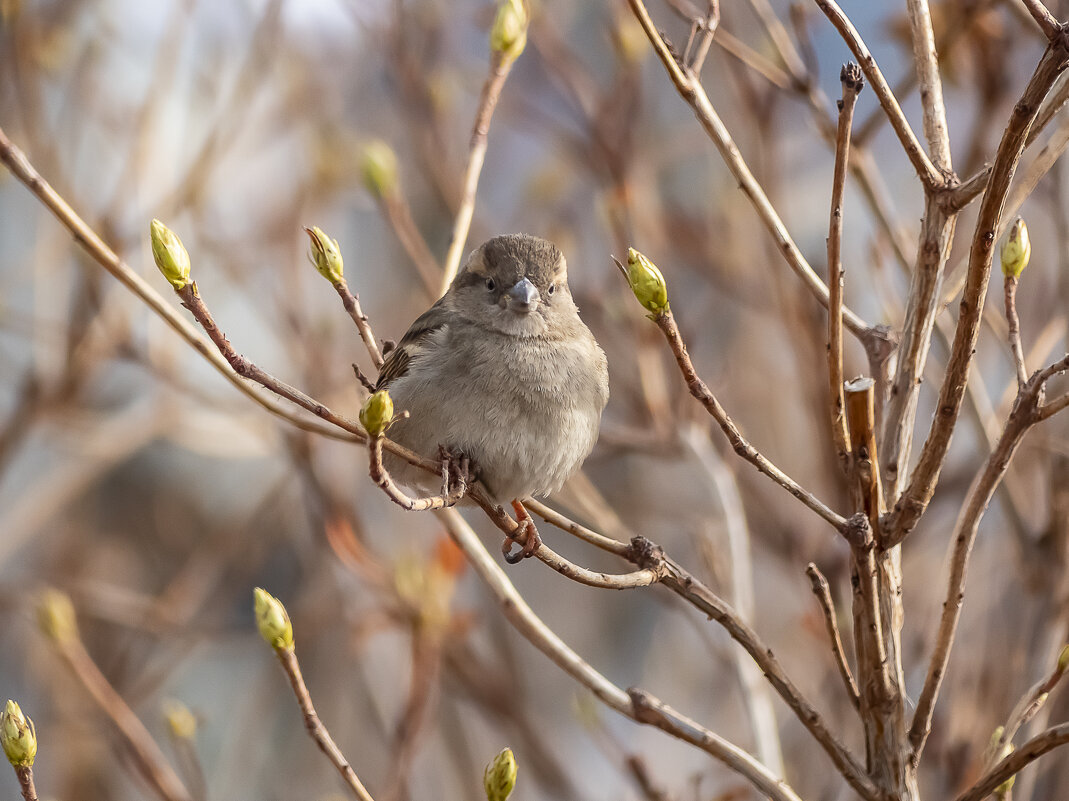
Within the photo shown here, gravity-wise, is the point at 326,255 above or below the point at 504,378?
below

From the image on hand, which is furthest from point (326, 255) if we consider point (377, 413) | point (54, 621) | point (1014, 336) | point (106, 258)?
point (54, 621)

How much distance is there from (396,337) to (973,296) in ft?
17.0

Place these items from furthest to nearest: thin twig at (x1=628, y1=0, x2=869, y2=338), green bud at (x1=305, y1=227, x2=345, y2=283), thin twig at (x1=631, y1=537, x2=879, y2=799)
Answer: green bud at (x1=305, y1=227, x2=345, y2=283) → thin twig at (x1=628, y1=0, x2=869, y2=338) → thin twig at (x1=631, y1=537, x2=879, y2=799)

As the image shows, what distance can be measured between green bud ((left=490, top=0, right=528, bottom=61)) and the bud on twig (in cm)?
100

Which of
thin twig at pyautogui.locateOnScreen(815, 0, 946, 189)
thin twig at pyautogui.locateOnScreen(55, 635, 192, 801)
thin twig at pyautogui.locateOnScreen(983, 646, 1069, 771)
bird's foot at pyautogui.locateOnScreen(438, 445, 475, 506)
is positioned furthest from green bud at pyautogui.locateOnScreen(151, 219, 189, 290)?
thin twig at pyautogui.locateOnScreen(983, 646, 1069, 771)

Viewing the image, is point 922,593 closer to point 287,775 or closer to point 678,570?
point 678,570

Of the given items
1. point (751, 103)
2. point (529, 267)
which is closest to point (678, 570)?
point (529, 267)

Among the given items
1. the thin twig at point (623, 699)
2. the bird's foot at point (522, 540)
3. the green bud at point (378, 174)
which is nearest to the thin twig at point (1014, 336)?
the thin twig at point (623, 699)

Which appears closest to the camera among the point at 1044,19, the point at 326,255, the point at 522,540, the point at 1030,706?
the point at 1044,19

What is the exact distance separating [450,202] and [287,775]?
4725 millimetres

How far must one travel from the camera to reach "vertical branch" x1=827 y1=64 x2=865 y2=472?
1751 mm

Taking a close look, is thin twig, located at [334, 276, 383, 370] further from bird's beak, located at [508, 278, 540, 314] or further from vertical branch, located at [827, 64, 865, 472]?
vertical branch, located at [827, 64, 865, 472]

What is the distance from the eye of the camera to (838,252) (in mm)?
1811

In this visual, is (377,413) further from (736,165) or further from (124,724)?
(124,724)
